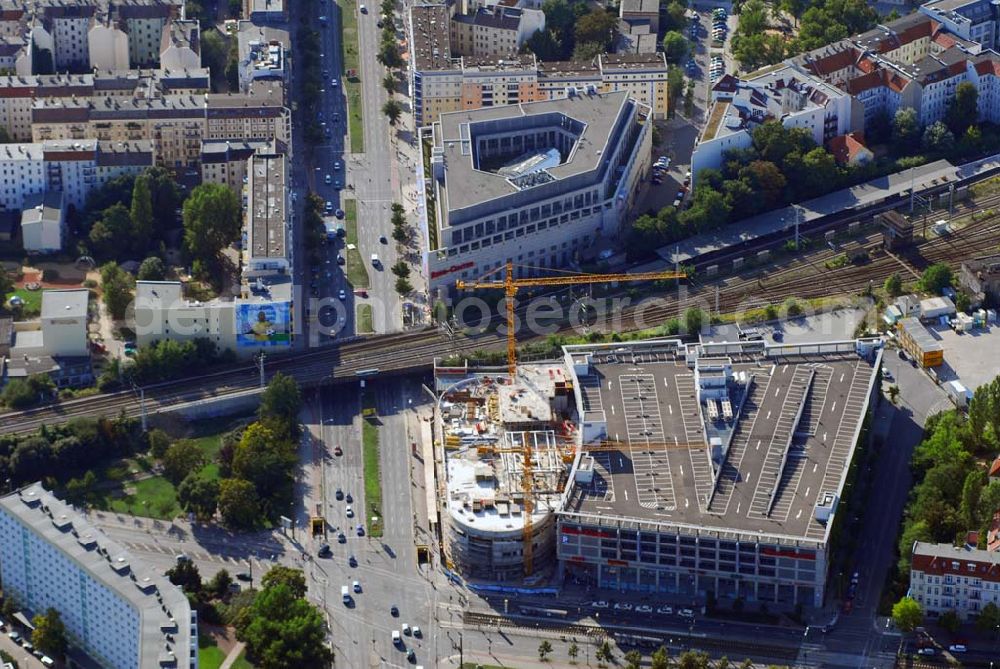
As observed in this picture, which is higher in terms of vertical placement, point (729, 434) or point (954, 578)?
point (729, 434)

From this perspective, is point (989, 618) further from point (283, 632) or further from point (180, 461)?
point (180, 461)

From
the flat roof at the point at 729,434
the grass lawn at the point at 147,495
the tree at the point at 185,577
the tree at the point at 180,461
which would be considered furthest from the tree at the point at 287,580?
the flat roof at the point at 729,434

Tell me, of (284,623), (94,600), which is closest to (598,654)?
(284,623)

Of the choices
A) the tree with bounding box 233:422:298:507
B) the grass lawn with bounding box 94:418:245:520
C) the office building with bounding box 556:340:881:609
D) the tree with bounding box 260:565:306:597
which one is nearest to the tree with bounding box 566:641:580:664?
the office building with bounding box 556:340:881:609

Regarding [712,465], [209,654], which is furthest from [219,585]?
[712,465]

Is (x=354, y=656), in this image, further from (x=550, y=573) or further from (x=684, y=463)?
(x=684, y=463)

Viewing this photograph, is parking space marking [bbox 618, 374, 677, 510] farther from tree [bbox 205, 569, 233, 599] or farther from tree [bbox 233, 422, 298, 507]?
tree [bbox 205, 569, 233, 599]
